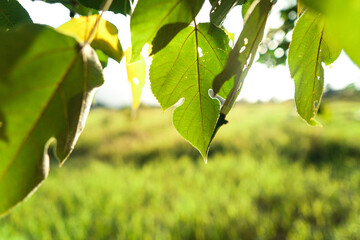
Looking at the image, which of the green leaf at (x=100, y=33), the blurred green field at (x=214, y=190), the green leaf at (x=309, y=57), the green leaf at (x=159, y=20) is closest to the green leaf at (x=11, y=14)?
the green leaf at (x=100, y=33)

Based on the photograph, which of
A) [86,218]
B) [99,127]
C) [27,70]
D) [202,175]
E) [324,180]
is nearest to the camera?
[27,70]

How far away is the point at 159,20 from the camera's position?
28cm

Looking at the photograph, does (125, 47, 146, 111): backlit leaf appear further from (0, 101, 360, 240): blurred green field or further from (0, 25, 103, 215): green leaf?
(0, 101, 360, 240): blurred green field

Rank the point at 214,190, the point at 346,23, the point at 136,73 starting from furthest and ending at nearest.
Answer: the point at 214,190 < the point at 136,73 < the point at 346,23

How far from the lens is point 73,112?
0.79ft

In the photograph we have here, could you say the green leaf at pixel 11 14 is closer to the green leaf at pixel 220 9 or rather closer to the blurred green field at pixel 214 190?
the green leaf at pixel 220 9

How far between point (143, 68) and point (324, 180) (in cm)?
429

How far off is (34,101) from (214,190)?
3926mm

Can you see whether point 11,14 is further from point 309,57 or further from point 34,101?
point 309,57

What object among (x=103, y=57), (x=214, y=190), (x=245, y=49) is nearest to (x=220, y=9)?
(x=245, y=49)

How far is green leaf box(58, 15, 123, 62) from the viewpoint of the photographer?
1.12 feet

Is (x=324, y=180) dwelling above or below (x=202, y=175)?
above

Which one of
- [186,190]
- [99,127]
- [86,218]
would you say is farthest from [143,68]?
[99,127]

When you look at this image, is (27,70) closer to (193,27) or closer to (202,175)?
(193,27)
